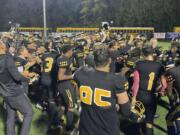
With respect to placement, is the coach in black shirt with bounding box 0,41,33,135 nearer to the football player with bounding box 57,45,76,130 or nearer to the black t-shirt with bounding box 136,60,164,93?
the football player with bounding box 57,45,76,130

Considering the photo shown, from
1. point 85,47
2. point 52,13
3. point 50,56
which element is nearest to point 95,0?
Result: point 52,13

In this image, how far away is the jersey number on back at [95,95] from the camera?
4926mm

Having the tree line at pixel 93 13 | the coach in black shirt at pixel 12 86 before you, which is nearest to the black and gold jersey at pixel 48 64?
the coach in black shirt at pixel 12 86

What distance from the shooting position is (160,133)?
903 cm

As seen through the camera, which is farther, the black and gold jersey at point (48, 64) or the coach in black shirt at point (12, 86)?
the black and gold jersey at point (48, 64)

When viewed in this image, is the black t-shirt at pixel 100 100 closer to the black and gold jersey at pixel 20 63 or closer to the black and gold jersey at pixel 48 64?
the black and gold jersey at pixel 20 63

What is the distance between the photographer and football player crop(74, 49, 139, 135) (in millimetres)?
4871

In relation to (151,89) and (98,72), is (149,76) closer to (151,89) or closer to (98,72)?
(151,89)

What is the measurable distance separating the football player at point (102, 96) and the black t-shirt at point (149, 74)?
2.59 m

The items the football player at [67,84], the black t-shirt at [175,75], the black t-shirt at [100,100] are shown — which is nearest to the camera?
the black t-shirt at [100,100]

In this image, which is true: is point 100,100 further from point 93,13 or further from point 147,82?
point 93,13

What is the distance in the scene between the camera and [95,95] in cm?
499

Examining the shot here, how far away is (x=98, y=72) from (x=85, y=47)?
376 inches

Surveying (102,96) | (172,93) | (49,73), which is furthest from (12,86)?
(172,93)
